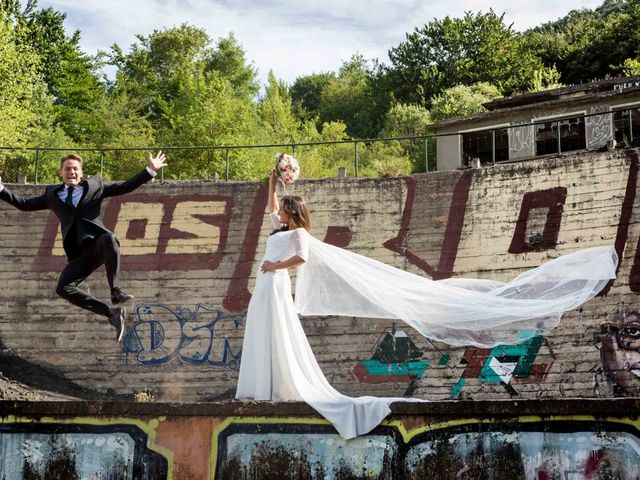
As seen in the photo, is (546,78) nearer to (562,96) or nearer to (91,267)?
(562,96)

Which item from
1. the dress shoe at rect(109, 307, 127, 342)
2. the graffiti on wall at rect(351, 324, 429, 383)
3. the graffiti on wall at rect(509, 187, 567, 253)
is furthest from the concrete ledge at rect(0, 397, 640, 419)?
the graffiti on wall at rect(509, 187, 567, 253)

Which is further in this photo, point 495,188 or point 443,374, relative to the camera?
point 495,188

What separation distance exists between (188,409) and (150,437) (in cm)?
39

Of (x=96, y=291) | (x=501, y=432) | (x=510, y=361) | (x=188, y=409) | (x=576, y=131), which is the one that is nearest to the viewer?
(x=501, y=432)

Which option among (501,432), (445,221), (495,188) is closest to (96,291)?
(445,221)

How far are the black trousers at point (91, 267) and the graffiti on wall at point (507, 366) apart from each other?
1109 centimetres

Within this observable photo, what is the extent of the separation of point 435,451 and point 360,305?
1873 millimetres

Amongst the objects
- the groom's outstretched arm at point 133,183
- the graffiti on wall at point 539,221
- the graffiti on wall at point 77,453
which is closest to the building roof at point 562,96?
the graffiti on wall at point 539,221

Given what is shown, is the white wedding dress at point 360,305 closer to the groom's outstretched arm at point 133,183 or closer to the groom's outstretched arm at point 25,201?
the groom's outstretched arm at point 133,183

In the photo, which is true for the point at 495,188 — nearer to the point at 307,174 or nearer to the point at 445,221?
the point at 445,221

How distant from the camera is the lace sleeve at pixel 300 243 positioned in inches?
291

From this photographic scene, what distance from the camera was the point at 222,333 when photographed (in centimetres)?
1964

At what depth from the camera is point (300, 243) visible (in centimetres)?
739

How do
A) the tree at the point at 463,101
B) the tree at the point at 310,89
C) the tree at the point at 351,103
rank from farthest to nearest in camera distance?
1. the tree at the point at 310,89
2. the tree at the point at 351,103
3. the tree at the point at 463,101
